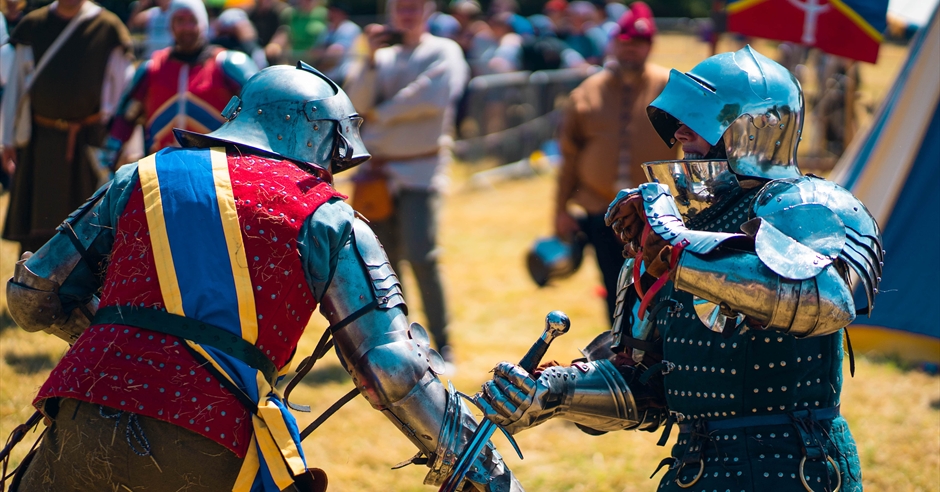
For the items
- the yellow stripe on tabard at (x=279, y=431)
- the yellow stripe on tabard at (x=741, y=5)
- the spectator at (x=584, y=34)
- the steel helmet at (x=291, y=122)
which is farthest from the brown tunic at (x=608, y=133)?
the spectator at (x=584, y=34)

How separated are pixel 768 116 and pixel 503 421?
1133 millimetres

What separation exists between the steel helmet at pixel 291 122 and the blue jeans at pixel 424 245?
10.4 ft

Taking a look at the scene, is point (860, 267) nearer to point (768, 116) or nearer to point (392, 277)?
point (768, 116)

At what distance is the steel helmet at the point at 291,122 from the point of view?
3.04 m

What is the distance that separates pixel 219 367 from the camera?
2768 mm

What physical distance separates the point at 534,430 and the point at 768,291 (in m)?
3.52

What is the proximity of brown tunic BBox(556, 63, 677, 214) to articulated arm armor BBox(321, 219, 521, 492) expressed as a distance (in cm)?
321

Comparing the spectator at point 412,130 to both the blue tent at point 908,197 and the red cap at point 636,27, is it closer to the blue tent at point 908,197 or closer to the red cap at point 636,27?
the red cap at point 636,27

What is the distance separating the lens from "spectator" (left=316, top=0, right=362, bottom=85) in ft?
42.6

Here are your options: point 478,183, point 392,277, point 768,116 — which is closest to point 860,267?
point 768,116

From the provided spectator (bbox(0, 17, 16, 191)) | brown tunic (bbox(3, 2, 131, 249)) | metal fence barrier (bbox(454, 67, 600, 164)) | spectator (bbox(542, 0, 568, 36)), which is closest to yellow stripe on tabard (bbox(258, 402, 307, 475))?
brown tunic (bbox(3, 2, 131, 249))

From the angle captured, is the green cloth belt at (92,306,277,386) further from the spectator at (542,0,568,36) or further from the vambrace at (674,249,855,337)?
the spectator at (542,0,568,36)

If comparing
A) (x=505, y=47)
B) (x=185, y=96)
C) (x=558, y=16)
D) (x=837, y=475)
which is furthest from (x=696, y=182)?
(x=558, y=16)

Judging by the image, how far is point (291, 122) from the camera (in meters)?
3.07
